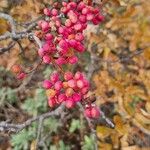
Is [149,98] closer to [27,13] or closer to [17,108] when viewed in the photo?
[27,13]

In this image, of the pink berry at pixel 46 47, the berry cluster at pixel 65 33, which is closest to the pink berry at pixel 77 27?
the berry cluster at pixel 65 33

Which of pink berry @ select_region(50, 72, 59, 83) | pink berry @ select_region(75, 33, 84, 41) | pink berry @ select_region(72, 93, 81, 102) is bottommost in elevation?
pink berry @ select_region(72, 93, 81, 102)

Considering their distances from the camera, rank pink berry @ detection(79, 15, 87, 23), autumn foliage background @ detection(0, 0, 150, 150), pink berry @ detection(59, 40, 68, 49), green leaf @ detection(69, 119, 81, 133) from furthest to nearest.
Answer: green leaf @ detection(69, 119, 81, 133)
autumn foliage background @ detection(0, 0, 150, 150)
pink berry @ detection(79, 15, 87, 23)
pink berry @ detection(59, 40, 68, 49)

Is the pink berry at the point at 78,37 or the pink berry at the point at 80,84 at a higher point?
the pink berry at the point at 78,37

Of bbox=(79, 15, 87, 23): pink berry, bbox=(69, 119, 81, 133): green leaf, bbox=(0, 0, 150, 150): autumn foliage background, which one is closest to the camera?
bbox=(79, 15, 87, 23): pink berry

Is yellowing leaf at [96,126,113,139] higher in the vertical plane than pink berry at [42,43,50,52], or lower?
lower

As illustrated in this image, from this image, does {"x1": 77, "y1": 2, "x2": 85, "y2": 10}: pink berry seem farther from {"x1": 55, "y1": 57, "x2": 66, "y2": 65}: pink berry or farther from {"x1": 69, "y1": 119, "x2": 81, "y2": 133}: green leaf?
{"x1": 69, "y1": 119, "x2": 81, "y2": 133}: green leaf

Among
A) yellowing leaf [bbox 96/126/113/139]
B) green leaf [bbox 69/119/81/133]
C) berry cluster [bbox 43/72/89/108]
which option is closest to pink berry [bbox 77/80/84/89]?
berry cluster [bbox 43/72/89/108]

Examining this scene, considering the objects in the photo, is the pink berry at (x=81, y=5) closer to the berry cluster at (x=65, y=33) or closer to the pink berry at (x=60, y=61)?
the berry cluster at (x=65, y=33)
